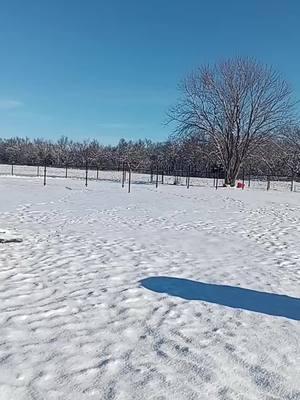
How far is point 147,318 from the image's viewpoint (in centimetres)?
470

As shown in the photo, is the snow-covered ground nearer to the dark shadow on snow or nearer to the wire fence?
the dark shadow on snow

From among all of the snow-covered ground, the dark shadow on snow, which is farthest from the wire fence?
the dark shadow on snow

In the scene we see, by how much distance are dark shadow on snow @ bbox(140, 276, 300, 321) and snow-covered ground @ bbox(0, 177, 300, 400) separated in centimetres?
1

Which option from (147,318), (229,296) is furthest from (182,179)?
(147,318)

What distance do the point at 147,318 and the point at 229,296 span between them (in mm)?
1457

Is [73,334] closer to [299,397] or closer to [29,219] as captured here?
[299,397]

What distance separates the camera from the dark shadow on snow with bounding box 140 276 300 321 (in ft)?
17.1

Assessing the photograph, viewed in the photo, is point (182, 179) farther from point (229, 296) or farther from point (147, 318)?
point (147, 318)

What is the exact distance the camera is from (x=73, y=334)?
4172 millimetres

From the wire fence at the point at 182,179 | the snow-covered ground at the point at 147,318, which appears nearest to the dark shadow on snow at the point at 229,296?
the snow-covered ground at the point at 147,318

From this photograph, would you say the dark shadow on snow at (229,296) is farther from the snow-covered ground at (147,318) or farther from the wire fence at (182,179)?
the wire fence at (182,179)

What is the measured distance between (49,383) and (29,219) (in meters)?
9.97

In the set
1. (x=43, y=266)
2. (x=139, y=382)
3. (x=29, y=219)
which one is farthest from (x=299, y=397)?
(x=29, y=219)

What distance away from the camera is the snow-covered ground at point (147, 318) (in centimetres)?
329
